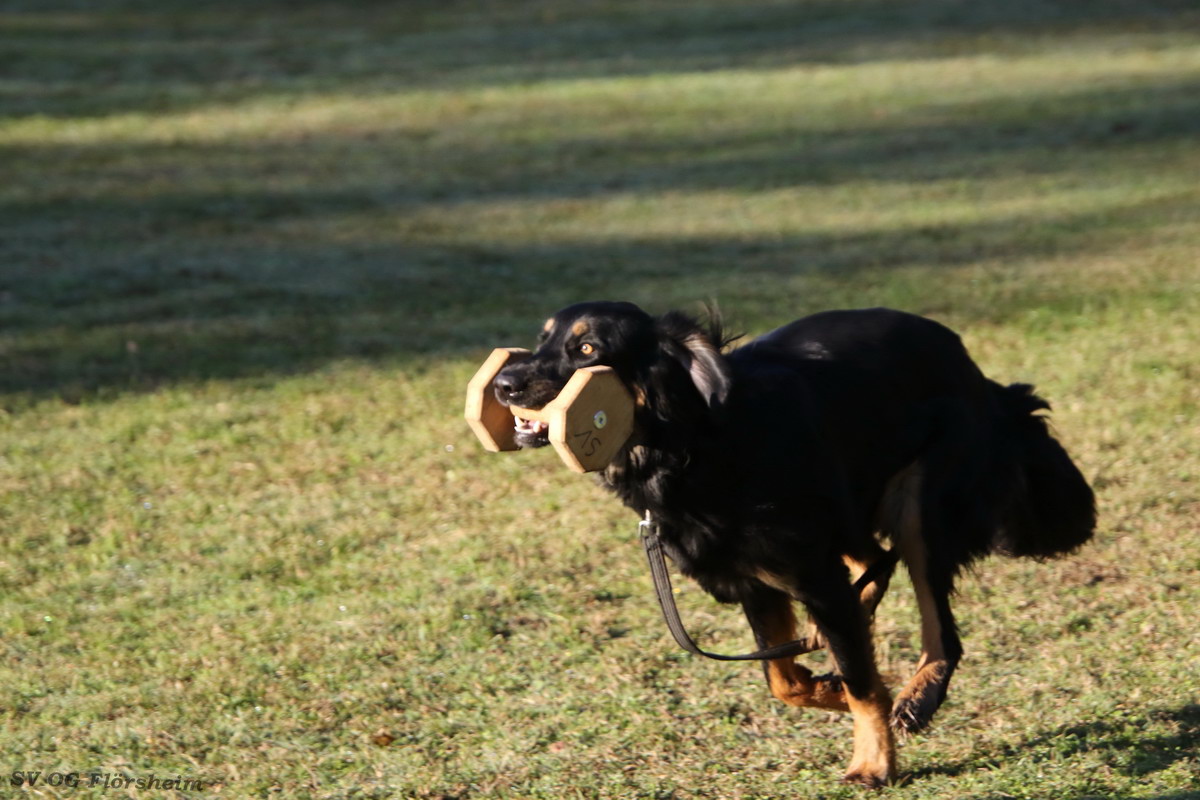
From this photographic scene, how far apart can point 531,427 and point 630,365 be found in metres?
0.30

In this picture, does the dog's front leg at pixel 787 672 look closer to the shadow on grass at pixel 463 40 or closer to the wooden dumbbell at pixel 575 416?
the wooden dumbbell at pixel 575 416

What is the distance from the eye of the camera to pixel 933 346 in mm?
4617

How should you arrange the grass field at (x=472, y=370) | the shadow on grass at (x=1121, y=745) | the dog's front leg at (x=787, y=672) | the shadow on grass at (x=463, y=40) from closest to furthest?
the shadow on grass at (x=1121, y=745) → the dog's front leg at (x=787, y=672) → the grass field at (x=472, y=370) → the shadow on grass at (x=463, y=40)

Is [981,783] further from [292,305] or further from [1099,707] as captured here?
[292,305]

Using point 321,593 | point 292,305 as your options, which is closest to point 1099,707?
point 321,593

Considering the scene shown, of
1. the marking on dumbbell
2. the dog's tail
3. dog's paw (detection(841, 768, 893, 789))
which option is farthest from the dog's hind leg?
the marking on dumbbell

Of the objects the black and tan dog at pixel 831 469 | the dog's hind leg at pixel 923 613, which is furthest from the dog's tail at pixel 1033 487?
the dog's hind leg at pixel 923 613

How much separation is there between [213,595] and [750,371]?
260 centimetres

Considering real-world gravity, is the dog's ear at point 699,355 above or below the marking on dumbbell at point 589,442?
above

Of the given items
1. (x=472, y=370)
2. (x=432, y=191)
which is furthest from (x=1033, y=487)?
(x=432, y=191)

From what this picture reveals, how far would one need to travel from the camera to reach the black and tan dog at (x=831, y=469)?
382 cm

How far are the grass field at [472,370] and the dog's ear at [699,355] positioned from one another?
1238mm

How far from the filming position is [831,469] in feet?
13.5

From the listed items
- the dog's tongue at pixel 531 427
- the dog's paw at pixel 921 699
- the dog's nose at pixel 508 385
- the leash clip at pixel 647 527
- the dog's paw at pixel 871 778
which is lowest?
the dog's paw at pixel 871 778
